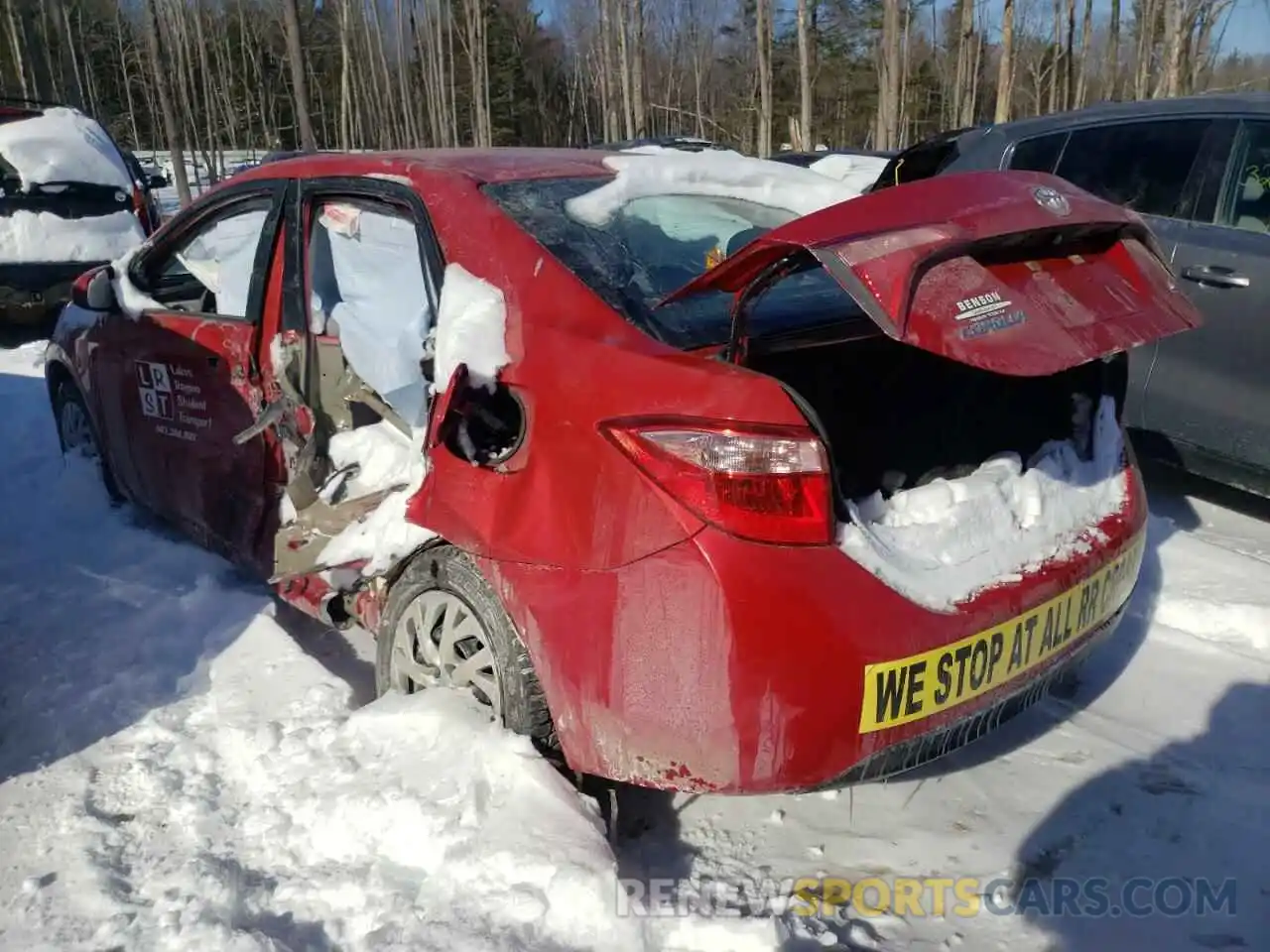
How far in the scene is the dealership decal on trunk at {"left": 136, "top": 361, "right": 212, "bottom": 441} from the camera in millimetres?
3635

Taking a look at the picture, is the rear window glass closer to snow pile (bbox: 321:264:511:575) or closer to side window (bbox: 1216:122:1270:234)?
snow pile (bbox: 321:264:511:575)

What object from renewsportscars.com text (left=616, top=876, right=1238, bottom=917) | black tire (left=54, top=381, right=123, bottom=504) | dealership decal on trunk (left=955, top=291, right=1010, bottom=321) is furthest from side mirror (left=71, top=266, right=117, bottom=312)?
dealership decal on trunk (left=955, top=291, right=1010, bottom=321)

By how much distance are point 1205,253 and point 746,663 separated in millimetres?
3285

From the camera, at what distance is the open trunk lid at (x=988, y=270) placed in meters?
1.95

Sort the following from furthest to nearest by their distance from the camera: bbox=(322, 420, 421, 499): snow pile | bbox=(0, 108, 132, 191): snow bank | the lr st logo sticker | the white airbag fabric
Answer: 1. bbox=(0, 108, 132, 191): snow bank
2. the lr st logo sticker
3. bbox=(322, 420, 421, 499): snow pile
4. the white airbag fabric

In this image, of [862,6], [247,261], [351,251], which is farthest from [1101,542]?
[862,6]

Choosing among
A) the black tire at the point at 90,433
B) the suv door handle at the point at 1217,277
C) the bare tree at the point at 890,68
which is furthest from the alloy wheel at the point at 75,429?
the bare tree at the point at 890,68

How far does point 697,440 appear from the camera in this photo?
6.73 ft

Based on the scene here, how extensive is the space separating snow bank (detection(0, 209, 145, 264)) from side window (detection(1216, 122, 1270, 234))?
27.6 feet

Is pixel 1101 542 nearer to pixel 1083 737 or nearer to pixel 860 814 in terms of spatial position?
pixel 1083 737

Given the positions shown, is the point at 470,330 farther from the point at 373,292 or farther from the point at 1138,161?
the point at 1138,161

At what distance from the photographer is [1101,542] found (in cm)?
257

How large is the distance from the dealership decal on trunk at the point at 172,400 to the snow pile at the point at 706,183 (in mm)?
1616

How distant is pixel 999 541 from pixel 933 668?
1.35ft
